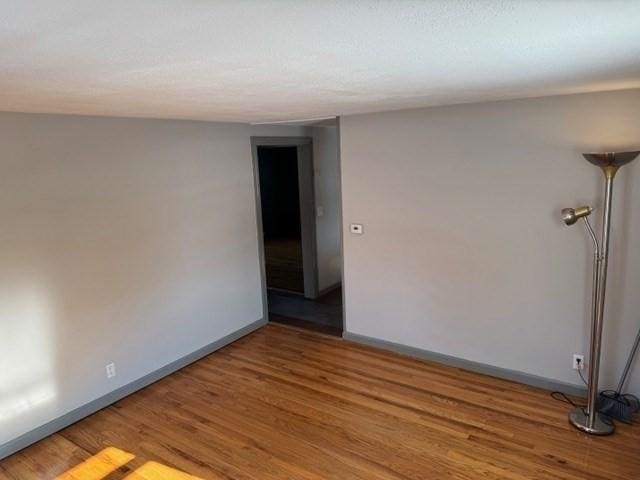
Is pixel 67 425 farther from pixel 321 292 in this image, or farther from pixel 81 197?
pixel 321 292

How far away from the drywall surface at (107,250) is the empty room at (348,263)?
0.05ft

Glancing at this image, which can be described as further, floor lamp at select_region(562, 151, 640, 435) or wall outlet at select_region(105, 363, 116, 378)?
wall outlet at select_region(105, 363, 116, 378)

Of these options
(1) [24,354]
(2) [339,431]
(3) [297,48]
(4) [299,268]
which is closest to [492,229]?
(2) [339,431]

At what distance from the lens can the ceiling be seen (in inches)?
41.9

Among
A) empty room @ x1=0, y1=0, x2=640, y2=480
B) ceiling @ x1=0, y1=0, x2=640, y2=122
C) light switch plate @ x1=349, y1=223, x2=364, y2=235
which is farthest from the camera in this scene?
light switch plate @ x1=349, y1=223, x2=364, y2=235

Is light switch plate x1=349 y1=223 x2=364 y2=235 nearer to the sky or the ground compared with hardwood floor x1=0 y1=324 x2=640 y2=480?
nearer to the sky

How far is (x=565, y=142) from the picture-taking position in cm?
303

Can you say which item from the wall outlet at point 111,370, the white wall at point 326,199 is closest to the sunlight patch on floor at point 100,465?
the wall outlet at point 111,370

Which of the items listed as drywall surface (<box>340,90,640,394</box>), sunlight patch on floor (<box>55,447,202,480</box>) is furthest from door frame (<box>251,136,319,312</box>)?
sunlight patch on floor (<box>55,447,202,480</box>)

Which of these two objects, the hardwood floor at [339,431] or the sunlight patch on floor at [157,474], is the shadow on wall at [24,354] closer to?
the hardwood floor at [339,431]

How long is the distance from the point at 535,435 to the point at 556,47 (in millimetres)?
2426

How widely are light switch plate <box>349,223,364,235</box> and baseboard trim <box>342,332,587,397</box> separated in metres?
1.04

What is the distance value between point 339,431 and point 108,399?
6.04 feet

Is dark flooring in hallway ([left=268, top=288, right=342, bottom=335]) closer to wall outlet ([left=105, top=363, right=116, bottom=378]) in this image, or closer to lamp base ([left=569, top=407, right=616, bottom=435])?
wall outlet ([left=105, top=363, right=116, bottom=378])
